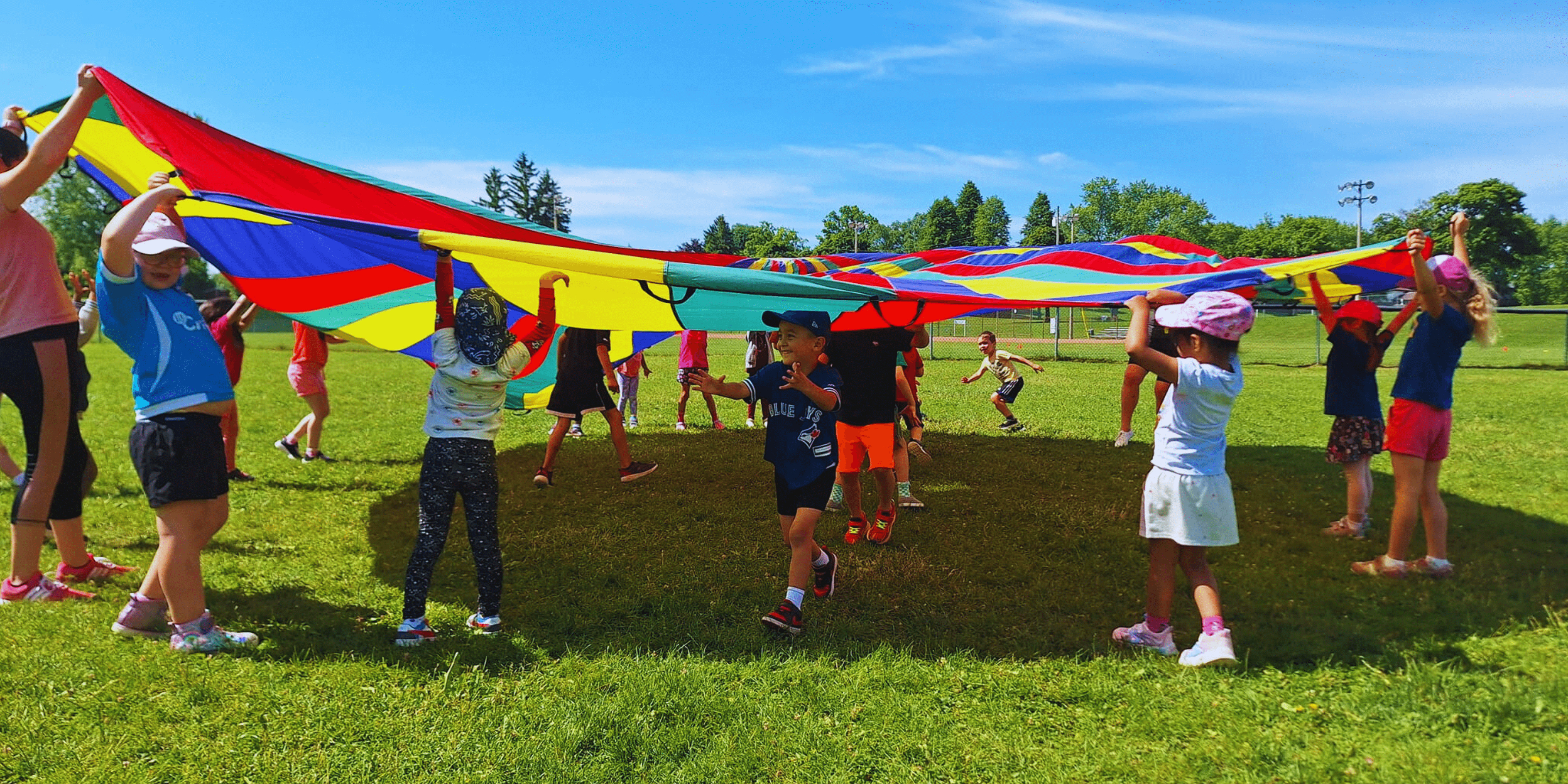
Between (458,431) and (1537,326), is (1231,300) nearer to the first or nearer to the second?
(458,431)

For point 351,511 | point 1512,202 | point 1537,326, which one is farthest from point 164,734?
point 1512,202

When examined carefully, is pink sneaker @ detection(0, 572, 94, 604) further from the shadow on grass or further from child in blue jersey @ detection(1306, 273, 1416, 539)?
child in blue jersey @ detection(1306, 273, 1416, 539)

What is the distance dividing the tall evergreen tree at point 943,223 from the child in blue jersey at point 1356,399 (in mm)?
91455

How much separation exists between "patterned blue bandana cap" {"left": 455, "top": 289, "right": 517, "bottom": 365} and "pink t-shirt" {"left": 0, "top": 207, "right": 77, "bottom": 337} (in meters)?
1.93

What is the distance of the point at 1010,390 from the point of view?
33.8ft

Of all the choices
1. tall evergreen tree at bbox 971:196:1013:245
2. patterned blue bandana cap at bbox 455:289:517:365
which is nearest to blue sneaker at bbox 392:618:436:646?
patterned blue bandana cap at bbox 455:289:517:365

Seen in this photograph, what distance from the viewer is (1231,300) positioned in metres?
3.47

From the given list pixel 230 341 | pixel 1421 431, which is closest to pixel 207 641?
pixel 230 341

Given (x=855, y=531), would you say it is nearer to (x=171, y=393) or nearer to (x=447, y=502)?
(x=447, y=502)

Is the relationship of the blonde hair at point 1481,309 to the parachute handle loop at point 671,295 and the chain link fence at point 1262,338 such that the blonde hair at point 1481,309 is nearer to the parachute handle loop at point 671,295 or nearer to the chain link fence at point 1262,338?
the chain link fence at point 1262,338

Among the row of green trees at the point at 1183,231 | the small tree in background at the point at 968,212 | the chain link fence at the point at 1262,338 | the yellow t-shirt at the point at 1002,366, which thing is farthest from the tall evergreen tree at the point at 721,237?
the yellow t-shirt at the point at 1002,366

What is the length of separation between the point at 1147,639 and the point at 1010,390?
674cm

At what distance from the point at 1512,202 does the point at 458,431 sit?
7795 cm

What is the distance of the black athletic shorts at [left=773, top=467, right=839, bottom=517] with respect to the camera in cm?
399
